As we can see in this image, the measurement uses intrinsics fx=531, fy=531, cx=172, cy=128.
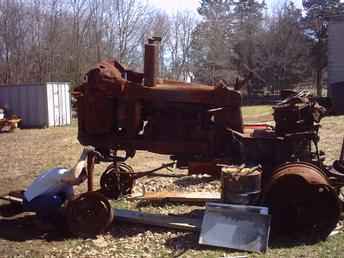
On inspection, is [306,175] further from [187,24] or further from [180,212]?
[187,24]

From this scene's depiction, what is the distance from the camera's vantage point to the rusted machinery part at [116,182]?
8.08 metres

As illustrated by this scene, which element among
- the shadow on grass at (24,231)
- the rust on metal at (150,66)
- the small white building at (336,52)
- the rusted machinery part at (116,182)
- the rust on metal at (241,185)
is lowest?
the shadow on grass at (24,231)

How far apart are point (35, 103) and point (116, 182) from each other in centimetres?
1540

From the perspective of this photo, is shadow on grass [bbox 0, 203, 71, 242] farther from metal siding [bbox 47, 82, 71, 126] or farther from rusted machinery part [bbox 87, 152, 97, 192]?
metal siding [bbox 47, 82, 71, 126]

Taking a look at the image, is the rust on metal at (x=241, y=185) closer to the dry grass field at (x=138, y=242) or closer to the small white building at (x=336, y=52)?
the dry grass field at (x=138, y=242)

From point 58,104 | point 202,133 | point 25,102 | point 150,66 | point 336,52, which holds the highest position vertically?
point 336,52

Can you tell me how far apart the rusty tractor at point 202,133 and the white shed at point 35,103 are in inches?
628

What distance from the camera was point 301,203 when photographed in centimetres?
576

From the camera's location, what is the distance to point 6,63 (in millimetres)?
32250

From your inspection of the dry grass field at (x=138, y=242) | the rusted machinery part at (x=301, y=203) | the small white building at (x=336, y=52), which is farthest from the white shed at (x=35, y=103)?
the rusted machinery part at (x=301, y=203)

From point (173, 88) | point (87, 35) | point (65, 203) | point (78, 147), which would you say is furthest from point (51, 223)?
point (87, 35)

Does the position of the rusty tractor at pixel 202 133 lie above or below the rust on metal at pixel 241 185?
above

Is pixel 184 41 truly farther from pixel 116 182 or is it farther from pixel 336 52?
pixel 116 182

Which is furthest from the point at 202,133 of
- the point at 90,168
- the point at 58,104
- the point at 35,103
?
the point at 58,104
